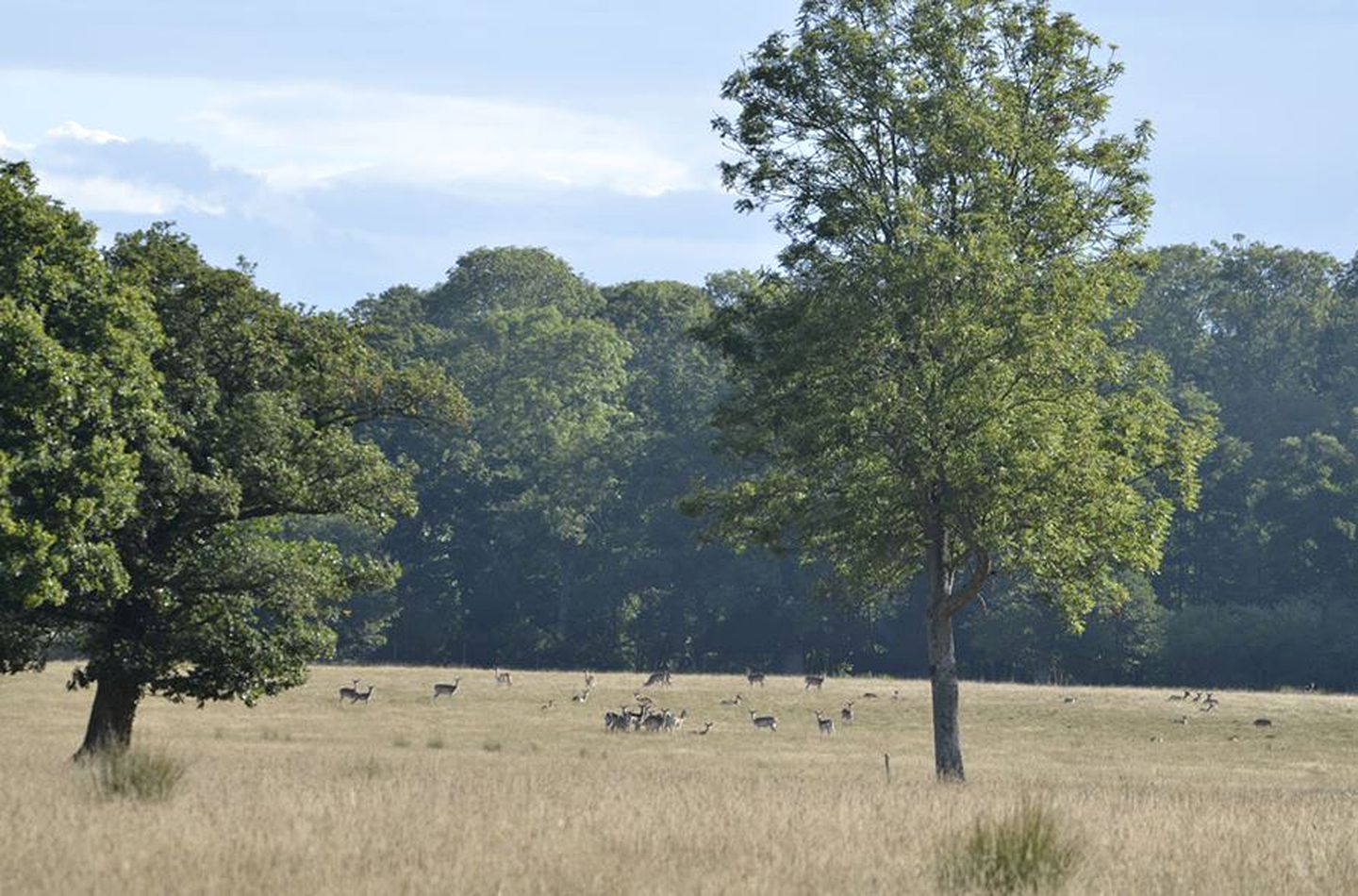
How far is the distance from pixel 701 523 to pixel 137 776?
75981 mm

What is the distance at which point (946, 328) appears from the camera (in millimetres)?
30094

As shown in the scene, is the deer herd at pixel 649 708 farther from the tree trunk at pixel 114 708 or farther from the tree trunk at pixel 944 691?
the tree trunk at pixel 114 708

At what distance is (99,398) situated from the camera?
2434cm

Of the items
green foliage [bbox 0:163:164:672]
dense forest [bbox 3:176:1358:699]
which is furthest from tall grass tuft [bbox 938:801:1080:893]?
dense forest [bbox 3:176:1358:699]

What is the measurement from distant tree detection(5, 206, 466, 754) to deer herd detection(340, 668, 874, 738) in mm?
20816

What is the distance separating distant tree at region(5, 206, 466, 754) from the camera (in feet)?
88.9

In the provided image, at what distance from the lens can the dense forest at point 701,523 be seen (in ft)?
290

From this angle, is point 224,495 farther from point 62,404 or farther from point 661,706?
point 661,706

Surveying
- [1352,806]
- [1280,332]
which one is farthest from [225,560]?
[1280,332]

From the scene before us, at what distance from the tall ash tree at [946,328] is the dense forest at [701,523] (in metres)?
38.1

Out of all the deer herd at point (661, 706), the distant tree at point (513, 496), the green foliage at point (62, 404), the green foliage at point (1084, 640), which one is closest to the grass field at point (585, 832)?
the green foliage at point (62, 404)

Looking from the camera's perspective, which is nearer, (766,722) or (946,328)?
(946,328)

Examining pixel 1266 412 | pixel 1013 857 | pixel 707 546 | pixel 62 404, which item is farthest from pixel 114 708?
pixel 1266 412

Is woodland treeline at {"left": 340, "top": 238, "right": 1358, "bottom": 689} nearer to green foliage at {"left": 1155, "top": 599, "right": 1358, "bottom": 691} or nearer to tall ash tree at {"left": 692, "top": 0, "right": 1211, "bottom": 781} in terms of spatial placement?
green foliage at {"left": 1155, "top": 599, "right": 1358, "bottom": 691}
